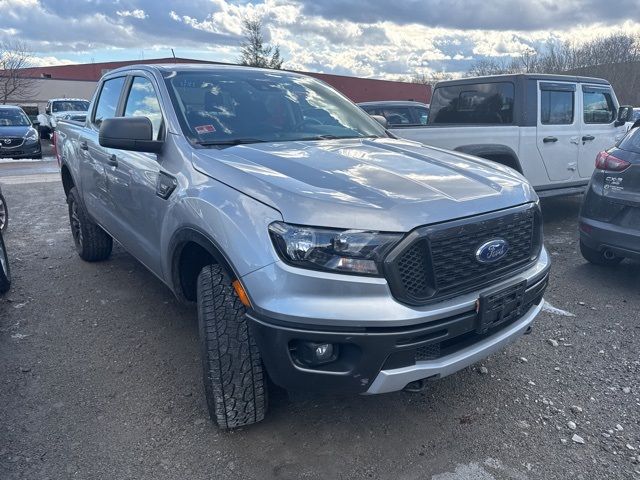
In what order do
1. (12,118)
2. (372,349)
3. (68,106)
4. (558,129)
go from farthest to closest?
(68,106)
(12,118)
(558,129)
(372,349)

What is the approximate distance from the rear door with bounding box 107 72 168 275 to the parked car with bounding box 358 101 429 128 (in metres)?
6.92

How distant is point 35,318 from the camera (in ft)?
13.5

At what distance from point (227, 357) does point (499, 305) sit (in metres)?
1.33

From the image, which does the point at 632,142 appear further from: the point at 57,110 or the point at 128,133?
the point at 57,110

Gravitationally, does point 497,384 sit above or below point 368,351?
below

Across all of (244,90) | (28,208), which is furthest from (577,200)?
(28,208)

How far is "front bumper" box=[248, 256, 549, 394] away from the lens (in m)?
2.12

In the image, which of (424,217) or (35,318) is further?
(35,318)

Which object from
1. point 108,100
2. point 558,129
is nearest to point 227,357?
point 108,100

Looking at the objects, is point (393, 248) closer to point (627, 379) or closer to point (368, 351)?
point (368, 351)

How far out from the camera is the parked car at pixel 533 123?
6035 millimetres

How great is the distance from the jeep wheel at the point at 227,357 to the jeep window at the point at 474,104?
5.16 meters

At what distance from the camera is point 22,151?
50.2ft

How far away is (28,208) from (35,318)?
17.2 ft
